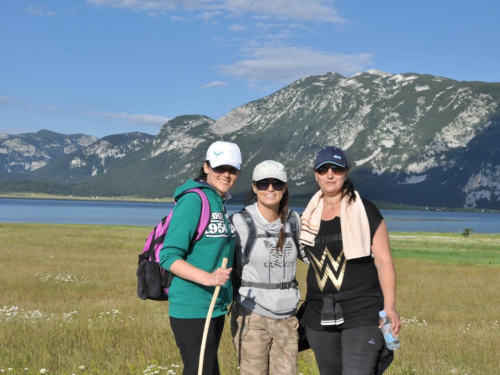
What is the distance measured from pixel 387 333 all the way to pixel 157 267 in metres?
1.96

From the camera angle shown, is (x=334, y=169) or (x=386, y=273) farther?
(x=334, y=169)

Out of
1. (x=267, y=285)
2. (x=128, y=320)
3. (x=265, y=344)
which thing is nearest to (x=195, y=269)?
(x=267, y=285)

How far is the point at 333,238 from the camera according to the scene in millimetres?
4859

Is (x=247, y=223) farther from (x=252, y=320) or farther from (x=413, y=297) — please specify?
(x=413, y=297)

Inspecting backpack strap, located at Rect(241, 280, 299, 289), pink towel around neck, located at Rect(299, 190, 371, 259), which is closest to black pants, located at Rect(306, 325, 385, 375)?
backpack strap, located at Rect(241, 280, 299, 289)

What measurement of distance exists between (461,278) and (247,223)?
22.1 m

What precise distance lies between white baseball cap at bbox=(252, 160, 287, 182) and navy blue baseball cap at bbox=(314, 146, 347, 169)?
1.05 ft

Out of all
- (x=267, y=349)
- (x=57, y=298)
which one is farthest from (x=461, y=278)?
(x=267, y=349)

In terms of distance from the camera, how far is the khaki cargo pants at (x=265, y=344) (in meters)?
5.04

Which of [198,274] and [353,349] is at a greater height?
[198,274]

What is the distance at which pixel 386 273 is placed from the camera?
4770 millimetres

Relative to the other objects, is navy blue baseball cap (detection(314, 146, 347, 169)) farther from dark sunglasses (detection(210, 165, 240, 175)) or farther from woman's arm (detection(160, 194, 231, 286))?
woman's arm (detection(160, 194, 231, 286))

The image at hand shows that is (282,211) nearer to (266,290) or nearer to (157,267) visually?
(266,290)

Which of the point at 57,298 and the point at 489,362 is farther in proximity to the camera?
the point at 57,298
